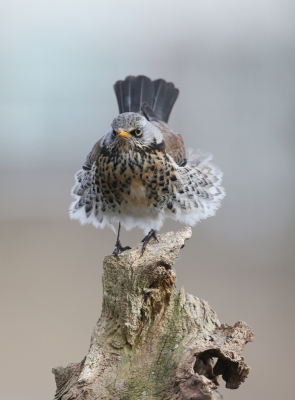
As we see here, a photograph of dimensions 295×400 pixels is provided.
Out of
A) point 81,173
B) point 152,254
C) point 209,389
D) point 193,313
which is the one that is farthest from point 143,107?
point 209,389

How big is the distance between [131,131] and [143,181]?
0.29 metres

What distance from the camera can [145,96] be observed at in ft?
10.7

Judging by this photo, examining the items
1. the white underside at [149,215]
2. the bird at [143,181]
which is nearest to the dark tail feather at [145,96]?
the bird at [143,181]

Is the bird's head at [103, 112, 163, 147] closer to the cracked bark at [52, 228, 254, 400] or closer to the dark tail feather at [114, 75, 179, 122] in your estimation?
the cracked bark at [52, 228, 254, 400]

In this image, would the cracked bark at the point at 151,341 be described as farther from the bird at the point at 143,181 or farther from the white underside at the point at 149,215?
the white underside at the point at 149,215

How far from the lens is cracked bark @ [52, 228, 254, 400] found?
1.62 meters

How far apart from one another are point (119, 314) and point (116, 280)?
16 centimetres

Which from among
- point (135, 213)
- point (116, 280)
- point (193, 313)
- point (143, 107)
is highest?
point (143, 107)

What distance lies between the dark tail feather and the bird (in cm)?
34

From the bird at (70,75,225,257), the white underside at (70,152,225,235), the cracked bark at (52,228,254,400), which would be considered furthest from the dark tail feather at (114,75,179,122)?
the cracked bark at (52,228,254,400)

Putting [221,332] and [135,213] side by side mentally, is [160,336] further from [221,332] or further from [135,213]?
[135,213]

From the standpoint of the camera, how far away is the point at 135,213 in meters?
2.53

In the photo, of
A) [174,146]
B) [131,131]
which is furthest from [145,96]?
[131,131]

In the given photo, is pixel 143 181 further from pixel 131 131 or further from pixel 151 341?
pixel 151 341
